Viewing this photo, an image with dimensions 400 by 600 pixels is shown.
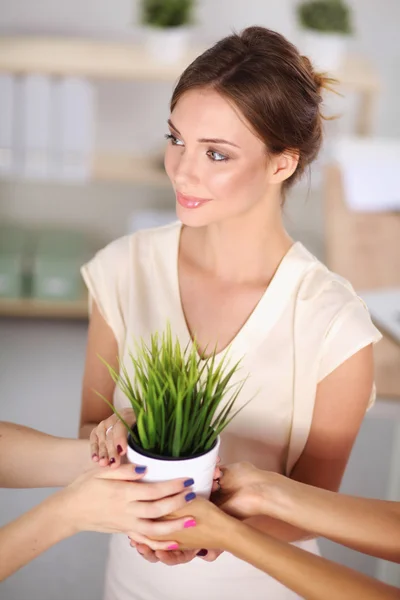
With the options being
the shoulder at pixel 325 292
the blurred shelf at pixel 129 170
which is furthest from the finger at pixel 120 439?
the blurred shelf at pixel 129 170

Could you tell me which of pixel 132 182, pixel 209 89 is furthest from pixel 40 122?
pixel 209 89

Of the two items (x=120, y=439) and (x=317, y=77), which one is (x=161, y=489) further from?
(x=317, y=77)

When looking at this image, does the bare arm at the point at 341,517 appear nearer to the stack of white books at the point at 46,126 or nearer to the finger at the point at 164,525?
the finger at the point at 164,525

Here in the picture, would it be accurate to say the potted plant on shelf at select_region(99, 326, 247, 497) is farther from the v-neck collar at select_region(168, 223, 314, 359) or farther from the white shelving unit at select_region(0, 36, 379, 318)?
the white shelving unit at select_region(0, 36, 379, 318)

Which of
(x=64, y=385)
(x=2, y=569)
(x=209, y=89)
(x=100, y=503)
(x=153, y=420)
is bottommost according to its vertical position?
(x=64, y=385)

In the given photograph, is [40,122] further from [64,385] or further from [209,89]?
[209,89]

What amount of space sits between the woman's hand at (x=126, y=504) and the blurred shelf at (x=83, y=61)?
7.14 ft

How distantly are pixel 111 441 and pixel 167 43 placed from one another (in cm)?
221

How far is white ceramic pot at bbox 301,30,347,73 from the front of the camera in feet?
9.80

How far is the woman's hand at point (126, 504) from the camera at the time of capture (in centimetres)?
103

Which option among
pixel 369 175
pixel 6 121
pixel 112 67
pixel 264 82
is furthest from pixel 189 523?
pixel 6 121

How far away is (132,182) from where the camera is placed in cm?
329

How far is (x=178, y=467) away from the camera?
3.34ft

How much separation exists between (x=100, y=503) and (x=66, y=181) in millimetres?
2636
